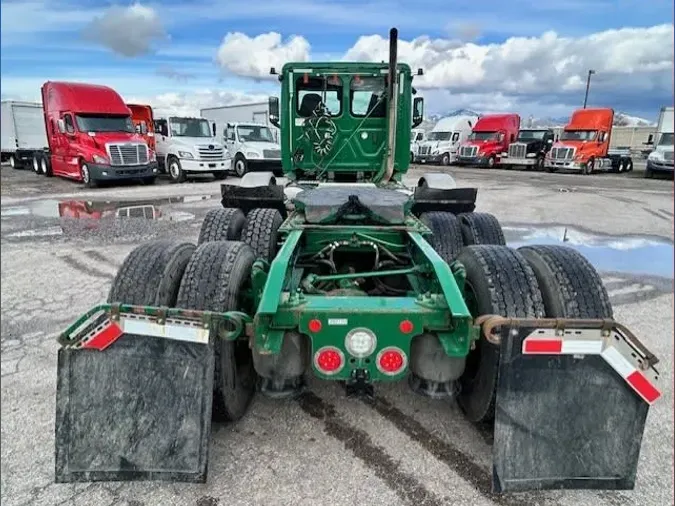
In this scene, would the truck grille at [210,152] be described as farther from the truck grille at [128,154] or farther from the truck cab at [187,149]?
the truck grille at [128,154]

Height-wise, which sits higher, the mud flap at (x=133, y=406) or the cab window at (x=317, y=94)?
the cab window at (x=317, y=94)

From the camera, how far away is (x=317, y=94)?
6.78 m

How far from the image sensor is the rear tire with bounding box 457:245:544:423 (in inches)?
110

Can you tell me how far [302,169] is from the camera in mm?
7062

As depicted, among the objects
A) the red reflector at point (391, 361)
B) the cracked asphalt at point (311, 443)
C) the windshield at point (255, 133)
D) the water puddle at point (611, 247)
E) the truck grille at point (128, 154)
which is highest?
the windshield at point (255, 133)

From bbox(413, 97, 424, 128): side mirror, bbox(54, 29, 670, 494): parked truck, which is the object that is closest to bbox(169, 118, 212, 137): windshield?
bbox(413, 97, 424, 128): side mirror

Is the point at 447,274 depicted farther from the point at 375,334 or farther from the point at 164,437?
the point at 164,437

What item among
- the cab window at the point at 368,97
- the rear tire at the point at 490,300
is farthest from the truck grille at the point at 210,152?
the rear tire at the point at 490,300

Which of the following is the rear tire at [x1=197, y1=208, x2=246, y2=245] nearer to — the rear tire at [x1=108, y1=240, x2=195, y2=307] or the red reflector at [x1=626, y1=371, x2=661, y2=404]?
the rear tire at [x1=108, y1=240, x2=195, y2=307]

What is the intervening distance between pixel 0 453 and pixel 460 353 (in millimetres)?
2701

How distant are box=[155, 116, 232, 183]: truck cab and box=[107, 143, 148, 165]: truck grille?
1.59m

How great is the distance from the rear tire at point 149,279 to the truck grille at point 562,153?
25571 millimetres

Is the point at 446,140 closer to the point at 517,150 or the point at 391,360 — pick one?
the point at 517,150

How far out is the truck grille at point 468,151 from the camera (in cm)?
2812
